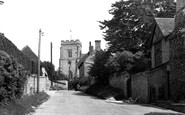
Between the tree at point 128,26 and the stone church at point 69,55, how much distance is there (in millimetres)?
79014

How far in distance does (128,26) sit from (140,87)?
49.8 ft

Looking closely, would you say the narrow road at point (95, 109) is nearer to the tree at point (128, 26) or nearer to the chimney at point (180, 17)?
the chimney at point (180, 17)

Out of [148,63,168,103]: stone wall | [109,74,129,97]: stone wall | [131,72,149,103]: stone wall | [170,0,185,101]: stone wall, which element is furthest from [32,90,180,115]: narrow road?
[109,74,129,97]: stone wall

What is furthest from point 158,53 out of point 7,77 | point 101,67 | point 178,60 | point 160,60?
point 7,77

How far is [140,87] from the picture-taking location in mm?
32156

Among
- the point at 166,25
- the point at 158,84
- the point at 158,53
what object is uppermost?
the point at 166,25

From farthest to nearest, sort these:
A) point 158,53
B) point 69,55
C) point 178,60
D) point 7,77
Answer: point 69,55
point 158,53
point 178,60
point 7,77

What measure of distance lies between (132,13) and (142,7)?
1567 mm

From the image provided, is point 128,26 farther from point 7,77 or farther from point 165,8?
point 7,77

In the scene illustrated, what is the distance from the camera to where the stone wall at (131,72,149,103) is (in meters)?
30.3

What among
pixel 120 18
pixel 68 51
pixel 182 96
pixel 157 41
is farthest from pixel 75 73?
pixel 182 96

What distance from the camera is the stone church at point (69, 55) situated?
12600 centimetres

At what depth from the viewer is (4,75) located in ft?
58.0

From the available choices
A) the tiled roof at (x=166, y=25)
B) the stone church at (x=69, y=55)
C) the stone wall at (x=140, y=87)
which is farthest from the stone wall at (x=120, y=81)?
the stone church at (x=69, y=55)
